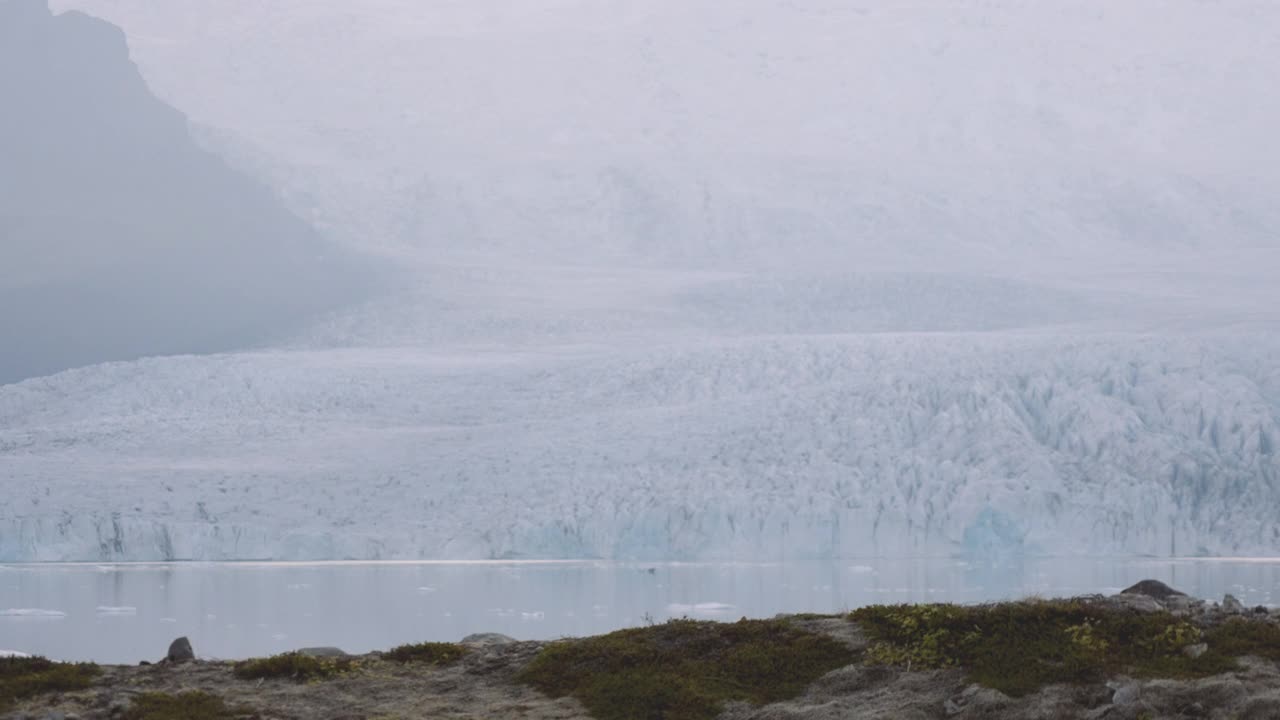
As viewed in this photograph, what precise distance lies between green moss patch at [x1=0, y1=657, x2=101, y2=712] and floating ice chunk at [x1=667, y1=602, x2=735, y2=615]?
10.1 m

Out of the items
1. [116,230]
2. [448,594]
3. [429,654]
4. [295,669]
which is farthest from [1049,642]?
[116,230]

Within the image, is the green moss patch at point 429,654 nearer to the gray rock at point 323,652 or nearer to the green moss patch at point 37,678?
the gray rock at point 323,652

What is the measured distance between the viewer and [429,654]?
8031 mm

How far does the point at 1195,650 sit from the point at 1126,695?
789 mm

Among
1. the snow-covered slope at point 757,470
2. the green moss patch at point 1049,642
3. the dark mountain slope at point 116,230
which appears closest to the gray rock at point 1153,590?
the green moss patch at point 1049,642

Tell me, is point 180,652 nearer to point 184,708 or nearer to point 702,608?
point 184,708

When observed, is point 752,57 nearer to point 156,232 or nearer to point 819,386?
point 156,232

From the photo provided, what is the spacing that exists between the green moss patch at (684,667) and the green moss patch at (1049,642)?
14.6 inches

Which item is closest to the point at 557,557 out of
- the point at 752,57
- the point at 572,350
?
the point at 572,350

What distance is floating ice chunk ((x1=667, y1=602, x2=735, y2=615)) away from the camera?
57.2 ft

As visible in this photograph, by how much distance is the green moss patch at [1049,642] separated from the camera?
647 cm

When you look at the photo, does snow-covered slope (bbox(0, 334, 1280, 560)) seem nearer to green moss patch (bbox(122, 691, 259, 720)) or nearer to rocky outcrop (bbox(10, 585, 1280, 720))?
rocky outcrop (bbox(10, 585, 1280, 720))

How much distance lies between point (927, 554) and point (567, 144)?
109ft

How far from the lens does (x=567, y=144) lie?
182 feet
